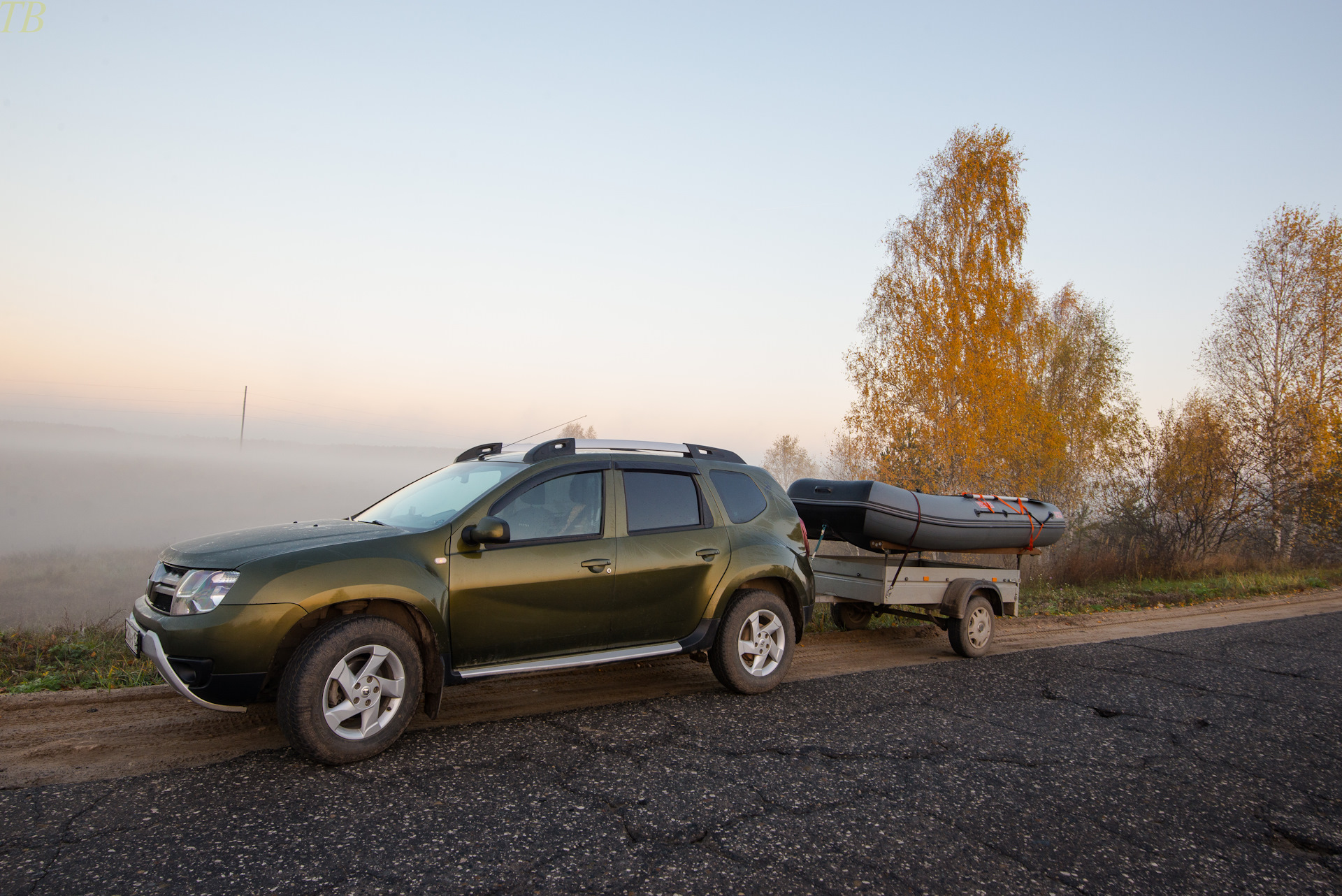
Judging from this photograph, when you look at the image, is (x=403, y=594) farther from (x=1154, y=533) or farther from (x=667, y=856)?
(x=1154, y=533)

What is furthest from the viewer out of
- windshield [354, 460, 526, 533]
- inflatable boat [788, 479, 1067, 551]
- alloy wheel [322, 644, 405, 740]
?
inflatable boat [788, 479, 1067, 551]

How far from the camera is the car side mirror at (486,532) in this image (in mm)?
4820

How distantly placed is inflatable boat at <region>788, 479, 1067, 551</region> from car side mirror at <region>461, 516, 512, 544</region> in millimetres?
4138

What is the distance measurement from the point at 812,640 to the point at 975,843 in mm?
5042

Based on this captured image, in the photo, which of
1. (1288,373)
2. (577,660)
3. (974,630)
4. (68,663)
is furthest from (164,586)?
(1288,373)

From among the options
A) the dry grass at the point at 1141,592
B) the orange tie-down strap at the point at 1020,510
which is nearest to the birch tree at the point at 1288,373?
the dry grass at the point at 1141,592

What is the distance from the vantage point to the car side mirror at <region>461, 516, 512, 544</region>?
482 cm

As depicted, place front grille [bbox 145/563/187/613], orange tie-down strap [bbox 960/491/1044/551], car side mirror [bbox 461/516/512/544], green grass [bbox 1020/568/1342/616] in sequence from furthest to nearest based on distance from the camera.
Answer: green grass [bbox 1020/568/1342/616] < orange tie-down strap [bbox 960/491/1044/551] < car side mirror [bbox 461/516/512/544] < front grille [bbox 145/563/187/613]

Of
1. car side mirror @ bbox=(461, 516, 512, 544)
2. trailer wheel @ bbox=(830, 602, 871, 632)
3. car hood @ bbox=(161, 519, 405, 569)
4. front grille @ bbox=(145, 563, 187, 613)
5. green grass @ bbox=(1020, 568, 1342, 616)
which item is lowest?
green grass @ bbox=(1020, 568, 1342, 616)

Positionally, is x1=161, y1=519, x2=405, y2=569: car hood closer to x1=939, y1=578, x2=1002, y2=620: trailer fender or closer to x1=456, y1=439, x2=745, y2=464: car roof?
x1=456, y1=439, x2=745, y2=464: car roof

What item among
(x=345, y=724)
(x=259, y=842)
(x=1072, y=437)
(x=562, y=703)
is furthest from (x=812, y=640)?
(x=1072, y=437)

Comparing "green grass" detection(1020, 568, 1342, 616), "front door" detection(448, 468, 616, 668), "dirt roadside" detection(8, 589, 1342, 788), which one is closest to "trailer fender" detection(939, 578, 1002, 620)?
"dirt roadside" detection(8, 589, 1342, 788)

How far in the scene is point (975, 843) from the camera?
374cm

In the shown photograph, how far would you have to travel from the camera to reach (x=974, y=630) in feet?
27.3
